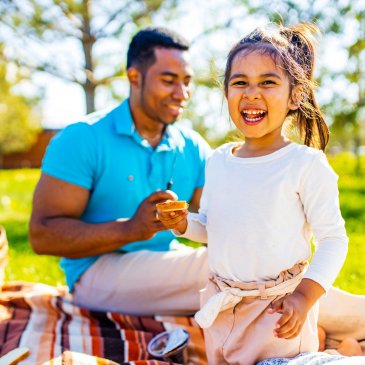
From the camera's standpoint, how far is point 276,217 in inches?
76.8

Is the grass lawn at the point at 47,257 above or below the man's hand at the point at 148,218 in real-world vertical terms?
below

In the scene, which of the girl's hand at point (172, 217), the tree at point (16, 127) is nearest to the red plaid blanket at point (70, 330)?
the girl's hand at point (172, 217)

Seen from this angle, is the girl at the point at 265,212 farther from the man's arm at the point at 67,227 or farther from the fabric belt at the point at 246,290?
the man's arm at the point at 67,227

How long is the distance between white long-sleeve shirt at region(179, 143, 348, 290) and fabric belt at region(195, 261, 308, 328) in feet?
0.09

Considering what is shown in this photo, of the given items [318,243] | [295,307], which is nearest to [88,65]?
[318,243]

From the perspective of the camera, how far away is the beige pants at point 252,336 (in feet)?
6.45

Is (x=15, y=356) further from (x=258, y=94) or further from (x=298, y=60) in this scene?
(x=298, y=60)

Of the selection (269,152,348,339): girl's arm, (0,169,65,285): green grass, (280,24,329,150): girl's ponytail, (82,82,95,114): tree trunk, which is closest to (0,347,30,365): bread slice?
(269,152,348,339): girl's arm

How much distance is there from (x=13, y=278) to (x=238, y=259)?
107 inches

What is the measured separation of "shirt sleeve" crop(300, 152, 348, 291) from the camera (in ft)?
6.03

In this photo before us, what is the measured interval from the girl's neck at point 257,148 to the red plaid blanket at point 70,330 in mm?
839

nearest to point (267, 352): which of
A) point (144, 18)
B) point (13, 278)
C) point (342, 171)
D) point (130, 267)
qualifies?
point (130, 267)

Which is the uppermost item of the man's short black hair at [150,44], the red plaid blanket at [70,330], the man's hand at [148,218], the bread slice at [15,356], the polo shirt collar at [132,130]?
the man's short black hair at [150,44]

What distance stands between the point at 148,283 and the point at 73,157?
2.42 feet
